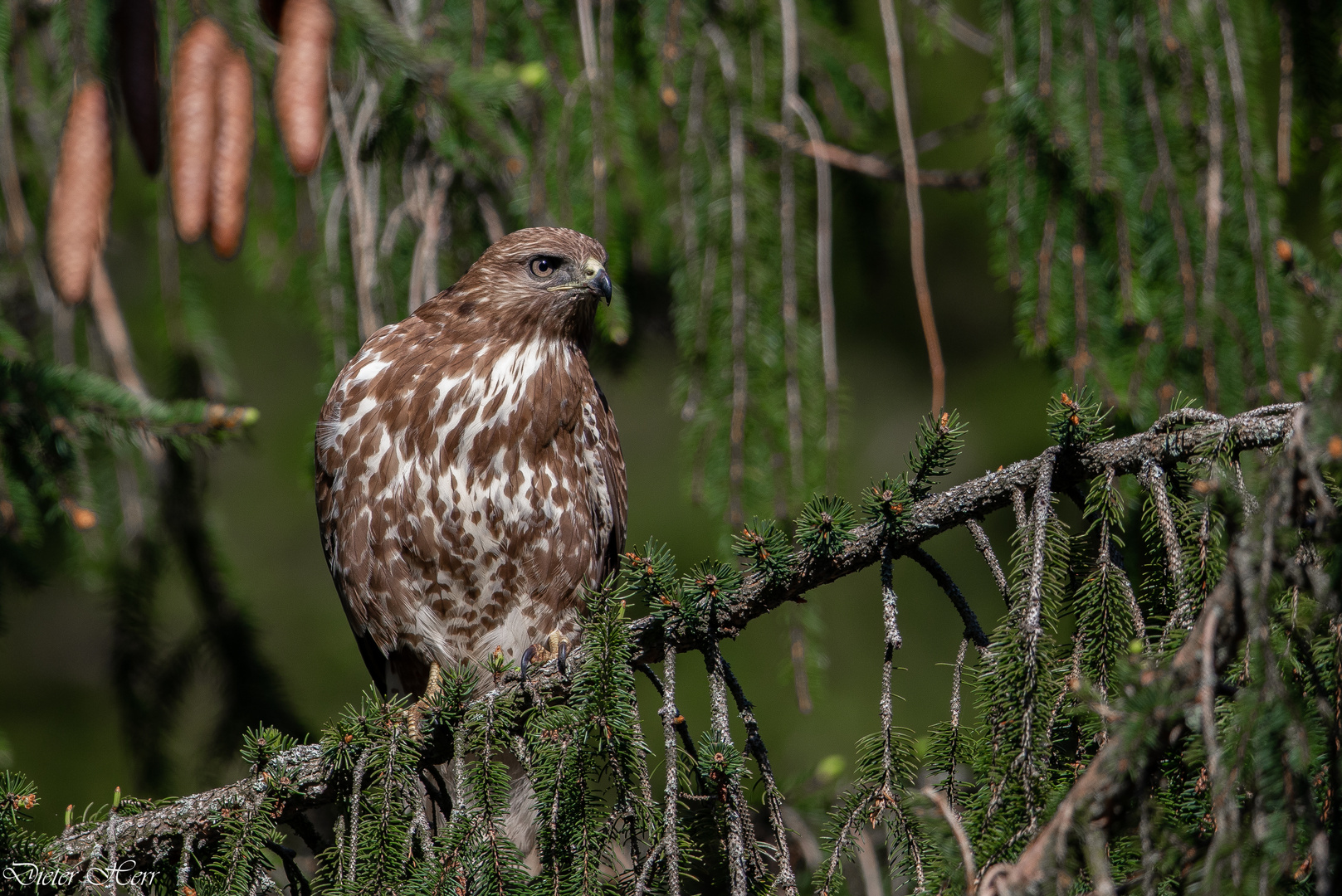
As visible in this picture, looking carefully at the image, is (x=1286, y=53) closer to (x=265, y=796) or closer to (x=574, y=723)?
(x=574, y=723)

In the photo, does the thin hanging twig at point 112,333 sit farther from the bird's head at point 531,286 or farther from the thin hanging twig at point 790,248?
the thin hanging twig at point 790,248

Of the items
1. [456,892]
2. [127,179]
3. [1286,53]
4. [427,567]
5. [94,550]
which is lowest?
[456,892]

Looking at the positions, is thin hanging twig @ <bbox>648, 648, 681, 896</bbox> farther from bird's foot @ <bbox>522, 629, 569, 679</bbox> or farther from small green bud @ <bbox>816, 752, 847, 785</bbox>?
small green bud @ <bbox>816, 752, 847, 785</bbox>

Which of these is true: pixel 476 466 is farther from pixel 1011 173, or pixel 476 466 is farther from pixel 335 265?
pixel 1011 173

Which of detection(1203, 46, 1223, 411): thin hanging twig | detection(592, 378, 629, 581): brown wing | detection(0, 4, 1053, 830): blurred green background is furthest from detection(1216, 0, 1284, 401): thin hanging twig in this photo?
detection(0, 4, 1053, 830): blurred green background

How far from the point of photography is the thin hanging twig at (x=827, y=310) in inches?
102

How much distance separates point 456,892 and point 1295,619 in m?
1.17

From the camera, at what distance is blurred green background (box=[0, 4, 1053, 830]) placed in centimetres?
512

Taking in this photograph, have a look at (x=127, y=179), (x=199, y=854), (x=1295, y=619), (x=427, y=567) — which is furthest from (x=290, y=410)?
(x=1295, y=619)

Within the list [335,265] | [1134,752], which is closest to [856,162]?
[335,265]

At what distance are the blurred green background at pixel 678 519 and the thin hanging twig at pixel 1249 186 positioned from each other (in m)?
2.00

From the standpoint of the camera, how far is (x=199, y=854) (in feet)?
6.04

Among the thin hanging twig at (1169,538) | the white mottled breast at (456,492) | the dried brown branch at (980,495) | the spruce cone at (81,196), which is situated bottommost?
the thin hanging twig at (1169,538)

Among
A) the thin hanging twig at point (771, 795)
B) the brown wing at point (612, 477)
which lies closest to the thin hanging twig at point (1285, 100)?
the brown wing at point (612, 477)
